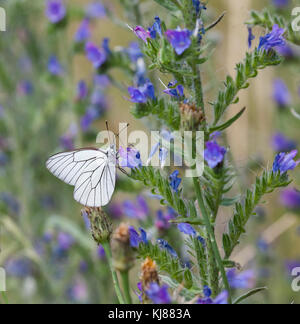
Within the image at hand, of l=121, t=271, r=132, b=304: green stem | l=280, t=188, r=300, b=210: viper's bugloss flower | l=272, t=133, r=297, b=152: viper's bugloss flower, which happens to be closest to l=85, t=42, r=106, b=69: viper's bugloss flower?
A: l=272, t=133, r=297, b=152: viper's bugloss flower

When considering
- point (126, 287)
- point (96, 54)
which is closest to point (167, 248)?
point (126, 287)

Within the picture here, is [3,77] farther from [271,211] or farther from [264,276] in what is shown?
[271,211]

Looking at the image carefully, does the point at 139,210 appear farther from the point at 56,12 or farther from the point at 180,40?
the point at 180,40

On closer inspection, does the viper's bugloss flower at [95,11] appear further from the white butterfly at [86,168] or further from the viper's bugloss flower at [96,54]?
the white butterfly at [86,168]

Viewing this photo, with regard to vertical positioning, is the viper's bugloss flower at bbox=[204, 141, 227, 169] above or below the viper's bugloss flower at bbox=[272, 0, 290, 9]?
below

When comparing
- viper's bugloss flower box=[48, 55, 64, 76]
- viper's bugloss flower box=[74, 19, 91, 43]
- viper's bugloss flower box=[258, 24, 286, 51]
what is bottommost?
viper's bugloss flower box=[258, 24, 286, 51]

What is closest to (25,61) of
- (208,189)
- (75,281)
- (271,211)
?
(75,281)

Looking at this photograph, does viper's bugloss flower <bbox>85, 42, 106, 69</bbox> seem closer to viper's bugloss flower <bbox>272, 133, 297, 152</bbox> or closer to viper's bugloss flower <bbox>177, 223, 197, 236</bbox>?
viper's bugloss flower <bbox>272, 133, 297, 152</bbox>
